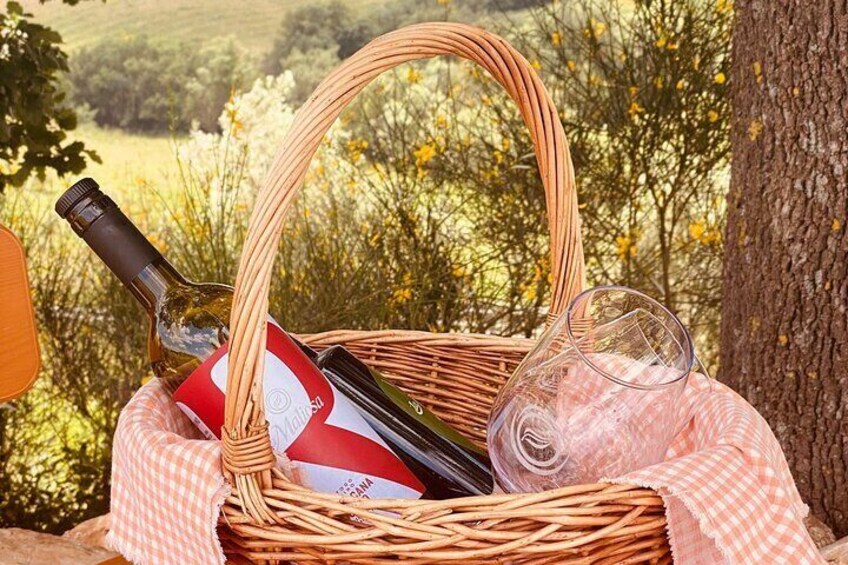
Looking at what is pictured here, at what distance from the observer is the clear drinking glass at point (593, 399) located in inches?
33.2

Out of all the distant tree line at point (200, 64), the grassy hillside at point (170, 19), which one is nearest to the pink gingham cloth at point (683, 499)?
the distant tree line at point (200, 64)

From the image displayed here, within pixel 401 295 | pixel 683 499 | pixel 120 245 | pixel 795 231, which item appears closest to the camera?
pixel 683 499

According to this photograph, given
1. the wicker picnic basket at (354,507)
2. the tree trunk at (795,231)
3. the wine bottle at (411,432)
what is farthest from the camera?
the tree trunk at (795,231)

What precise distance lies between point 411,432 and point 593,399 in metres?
0.31

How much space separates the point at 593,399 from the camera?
2.80ft

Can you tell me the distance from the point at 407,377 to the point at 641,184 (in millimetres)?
1704

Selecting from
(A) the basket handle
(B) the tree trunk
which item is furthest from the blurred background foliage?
(A) the basket handle

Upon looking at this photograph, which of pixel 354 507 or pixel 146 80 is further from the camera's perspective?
pixel 146 80

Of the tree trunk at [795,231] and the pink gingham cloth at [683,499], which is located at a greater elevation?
the pink gingham cloth at [683,499]

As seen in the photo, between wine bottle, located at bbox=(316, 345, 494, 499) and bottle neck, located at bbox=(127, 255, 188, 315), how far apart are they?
0.20 meters

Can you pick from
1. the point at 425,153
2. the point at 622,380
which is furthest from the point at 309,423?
the point at 425,153

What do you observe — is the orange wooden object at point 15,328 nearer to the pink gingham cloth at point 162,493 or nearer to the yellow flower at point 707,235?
the pink gingham cloth at point 162,493

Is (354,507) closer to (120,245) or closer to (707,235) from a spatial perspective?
(120,245)

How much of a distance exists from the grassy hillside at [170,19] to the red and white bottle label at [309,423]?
153 inches
